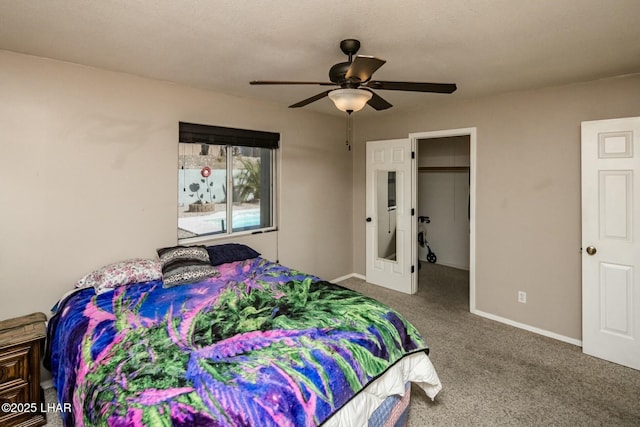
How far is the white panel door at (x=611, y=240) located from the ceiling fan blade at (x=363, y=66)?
241 cm

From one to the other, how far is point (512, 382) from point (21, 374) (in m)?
3.48

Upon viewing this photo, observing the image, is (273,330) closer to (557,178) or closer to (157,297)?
(157,297)

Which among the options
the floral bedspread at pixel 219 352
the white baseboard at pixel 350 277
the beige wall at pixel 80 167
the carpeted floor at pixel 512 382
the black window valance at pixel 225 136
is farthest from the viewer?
the white baseboard at pixel 350 277

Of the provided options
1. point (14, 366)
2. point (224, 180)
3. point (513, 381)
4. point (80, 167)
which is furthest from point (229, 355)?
point (224, 180)

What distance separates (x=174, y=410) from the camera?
1256mm

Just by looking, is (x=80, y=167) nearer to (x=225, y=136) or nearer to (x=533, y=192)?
(x=225, y=136)

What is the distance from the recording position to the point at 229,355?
1.64 meters

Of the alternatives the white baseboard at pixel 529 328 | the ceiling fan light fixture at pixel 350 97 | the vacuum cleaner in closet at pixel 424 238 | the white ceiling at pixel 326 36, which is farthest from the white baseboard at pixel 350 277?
the ceiling fan light fixture at pixel 350 97

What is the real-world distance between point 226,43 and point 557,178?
10.9ft

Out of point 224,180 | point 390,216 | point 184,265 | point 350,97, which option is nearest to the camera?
point 350,97

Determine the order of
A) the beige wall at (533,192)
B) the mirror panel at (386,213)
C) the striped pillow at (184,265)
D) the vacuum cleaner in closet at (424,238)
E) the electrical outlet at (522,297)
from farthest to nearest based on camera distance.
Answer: the vacuum cleaner in closet at (424,238)
the mirror panel at (386,213)
the electrical outlet at (522,297)
the beige wall at (533,192)
the striped pillow at (184,265)

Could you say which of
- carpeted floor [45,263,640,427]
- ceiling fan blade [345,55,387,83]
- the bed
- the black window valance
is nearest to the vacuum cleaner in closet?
carpeted floor [45,263,640,427]

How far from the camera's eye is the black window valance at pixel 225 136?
10.9 feet

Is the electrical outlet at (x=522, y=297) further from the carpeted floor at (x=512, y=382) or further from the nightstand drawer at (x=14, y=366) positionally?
the nightstand drawer at (x=14, y=366)
